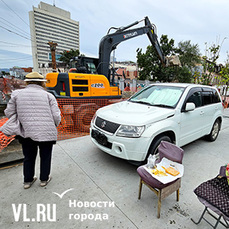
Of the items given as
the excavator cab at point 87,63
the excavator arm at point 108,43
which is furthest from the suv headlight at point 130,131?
the excavator cab at point 87,63

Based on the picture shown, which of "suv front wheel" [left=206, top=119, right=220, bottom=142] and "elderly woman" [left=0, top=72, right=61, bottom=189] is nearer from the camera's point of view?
"elderly woman" [left=0, top=72, right=61, bottom=189]

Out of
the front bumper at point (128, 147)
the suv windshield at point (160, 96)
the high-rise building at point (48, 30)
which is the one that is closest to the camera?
the front bumper at point (128, 147)

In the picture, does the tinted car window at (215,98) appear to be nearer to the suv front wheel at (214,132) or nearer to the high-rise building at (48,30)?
the suv front wheel at (214,132)

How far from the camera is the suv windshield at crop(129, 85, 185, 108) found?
125 inches

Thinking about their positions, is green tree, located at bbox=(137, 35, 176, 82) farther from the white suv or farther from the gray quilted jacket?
the gray quilted jacket

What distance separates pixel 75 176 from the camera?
2.72 meters

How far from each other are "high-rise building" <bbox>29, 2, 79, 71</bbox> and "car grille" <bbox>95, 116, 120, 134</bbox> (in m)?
93.1

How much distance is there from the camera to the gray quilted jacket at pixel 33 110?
2.04 meters

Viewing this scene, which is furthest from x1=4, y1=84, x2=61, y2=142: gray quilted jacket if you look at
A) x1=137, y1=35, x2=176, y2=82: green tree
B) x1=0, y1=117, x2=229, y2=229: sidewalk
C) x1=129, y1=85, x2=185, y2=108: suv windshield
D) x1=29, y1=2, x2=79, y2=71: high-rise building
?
x1=29, y1=2, x2=79, y2=71: high-rise building

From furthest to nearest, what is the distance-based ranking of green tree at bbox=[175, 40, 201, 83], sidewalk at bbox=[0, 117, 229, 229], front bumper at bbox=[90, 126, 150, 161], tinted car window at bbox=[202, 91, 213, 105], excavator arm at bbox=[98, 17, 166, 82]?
1. green tree at bbox=[175, 40, 201, 83]
2. excavator arm at bbox=[98, 17, 166, 82]
3. tinted car window at bbox=[202, 91, 213, 105]
4. front bumper at bbox=[90, 126, 150, 161]
5. sidewalk at bbox=[0, 117, 229, 229]

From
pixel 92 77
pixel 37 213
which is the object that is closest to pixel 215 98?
pixel 92 77

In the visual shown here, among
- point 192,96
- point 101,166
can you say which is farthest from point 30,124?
point 192,96

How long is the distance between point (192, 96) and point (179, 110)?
70cm

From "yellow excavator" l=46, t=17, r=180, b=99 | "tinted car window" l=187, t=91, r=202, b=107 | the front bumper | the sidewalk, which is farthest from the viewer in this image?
"yellow excavator" l=46, t=17, r=180, b=99
